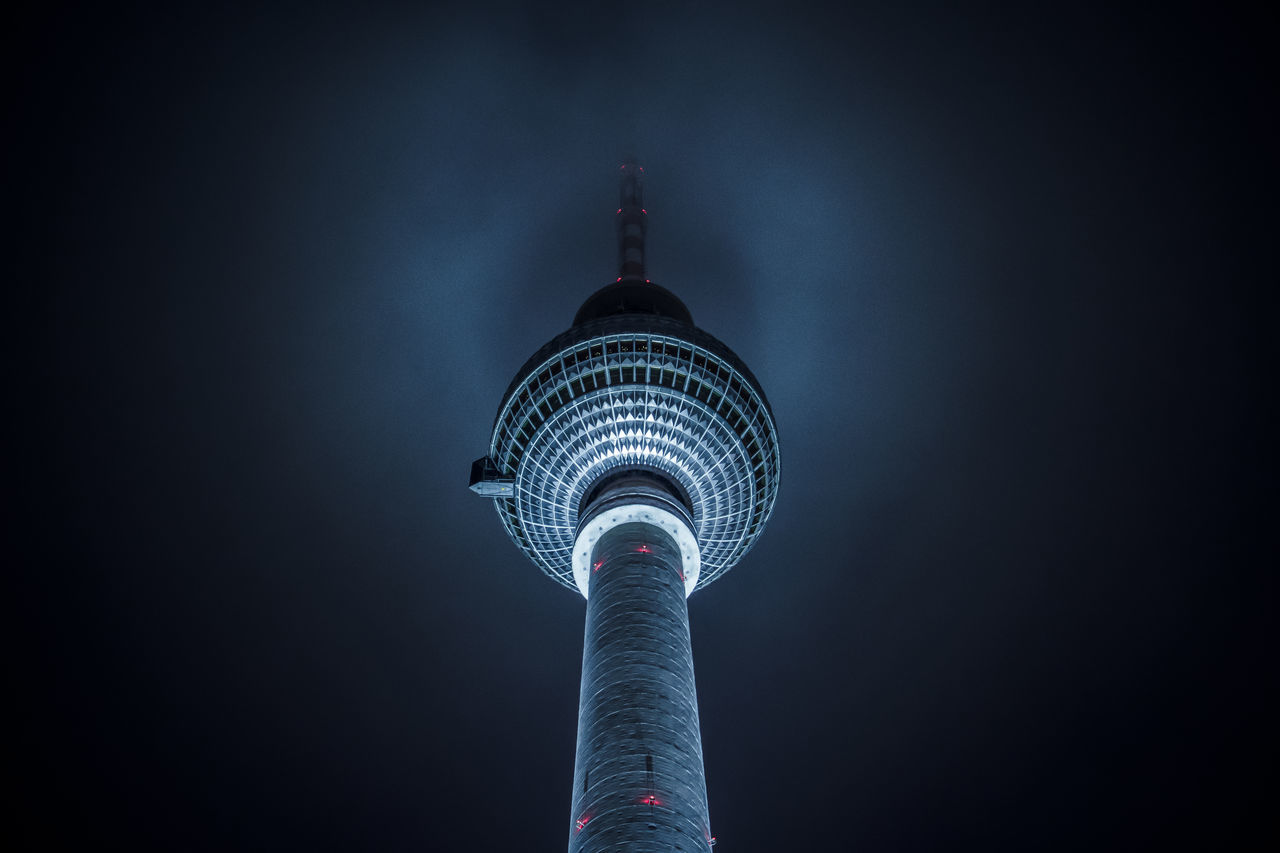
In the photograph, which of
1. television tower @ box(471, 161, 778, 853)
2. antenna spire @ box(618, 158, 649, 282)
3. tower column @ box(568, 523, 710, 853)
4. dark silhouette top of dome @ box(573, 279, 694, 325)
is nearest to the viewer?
tower column @ box(568, 523, 710, 853)

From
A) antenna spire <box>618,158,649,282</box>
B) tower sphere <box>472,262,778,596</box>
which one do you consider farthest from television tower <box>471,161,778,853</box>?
antenna spire <box>618,158,649,282</box>

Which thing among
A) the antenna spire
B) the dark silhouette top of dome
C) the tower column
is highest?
the antenna spire

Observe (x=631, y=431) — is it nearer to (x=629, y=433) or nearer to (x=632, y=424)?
(x=629, y=433)

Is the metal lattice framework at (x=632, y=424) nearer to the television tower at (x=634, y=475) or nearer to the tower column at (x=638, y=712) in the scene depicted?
the television tower at (x=634, y=475)

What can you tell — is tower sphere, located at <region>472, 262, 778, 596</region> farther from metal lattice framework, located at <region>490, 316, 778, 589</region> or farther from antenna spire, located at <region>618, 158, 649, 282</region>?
antenna spire, located at <region>618, 158, 649, 282</region>

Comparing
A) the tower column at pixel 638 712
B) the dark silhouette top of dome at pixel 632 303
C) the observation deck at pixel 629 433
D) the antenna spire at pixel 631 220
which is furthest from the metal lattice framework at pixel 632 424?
the antenna spire at pixel 631 220

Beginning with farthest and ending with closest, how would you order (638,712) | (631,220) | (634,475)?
1. (631,220)
2. (634,475)
3. (638,712)

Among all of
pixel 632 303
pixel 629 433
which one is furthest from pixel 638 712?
pixel 632 303
